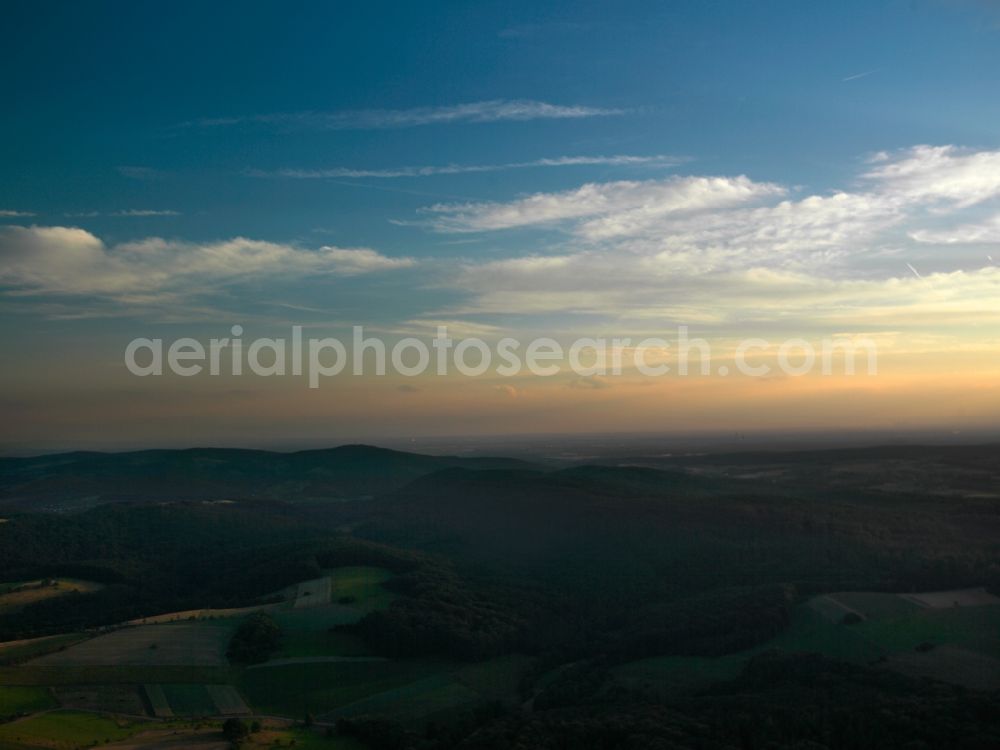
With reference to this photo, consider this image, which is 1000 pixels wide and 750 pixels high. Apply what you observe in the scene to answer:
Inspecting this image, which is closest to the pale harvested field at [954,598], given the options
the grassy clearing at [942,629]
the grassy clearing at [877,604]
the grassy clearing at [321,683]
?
the grassy clearing at [877,604]

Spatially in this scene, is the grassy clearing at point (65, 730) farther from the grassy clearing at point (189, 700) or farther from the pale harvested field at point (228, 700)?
the pale harvested field at point (228, 700)

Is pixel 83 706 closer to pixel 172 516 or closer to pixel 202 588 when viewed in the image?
pixel 202 588

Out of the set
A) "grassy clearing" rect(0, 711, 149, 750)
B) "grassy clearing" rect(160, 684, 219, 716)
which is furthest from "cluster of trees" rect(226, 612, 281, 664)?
"grassy clearing" rect(0, 711, 149, 750)

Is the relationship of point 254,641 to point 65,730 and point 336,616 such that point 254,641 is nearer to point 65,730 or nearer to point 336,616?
point 336,616

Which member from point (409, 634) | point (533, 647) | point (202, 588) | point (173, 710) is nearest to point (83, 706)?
point (173, 710)

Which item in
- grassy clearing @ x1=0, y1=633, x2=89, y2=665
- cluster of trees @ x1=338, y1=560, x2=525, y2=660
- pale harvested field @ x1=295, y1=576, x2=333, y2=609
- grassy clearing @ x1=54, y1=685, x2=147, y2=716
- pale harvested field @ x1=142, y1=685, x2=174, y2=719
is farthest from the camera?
pale harvested field @ x1=295, y1=576, x2=333, y2=609

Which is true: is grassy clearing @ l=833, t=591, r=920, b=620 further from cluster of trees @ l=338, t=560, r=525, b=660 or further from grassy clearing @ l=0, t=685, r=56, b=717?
grassy clearing @ l=0, t=685, r=56, b=717
